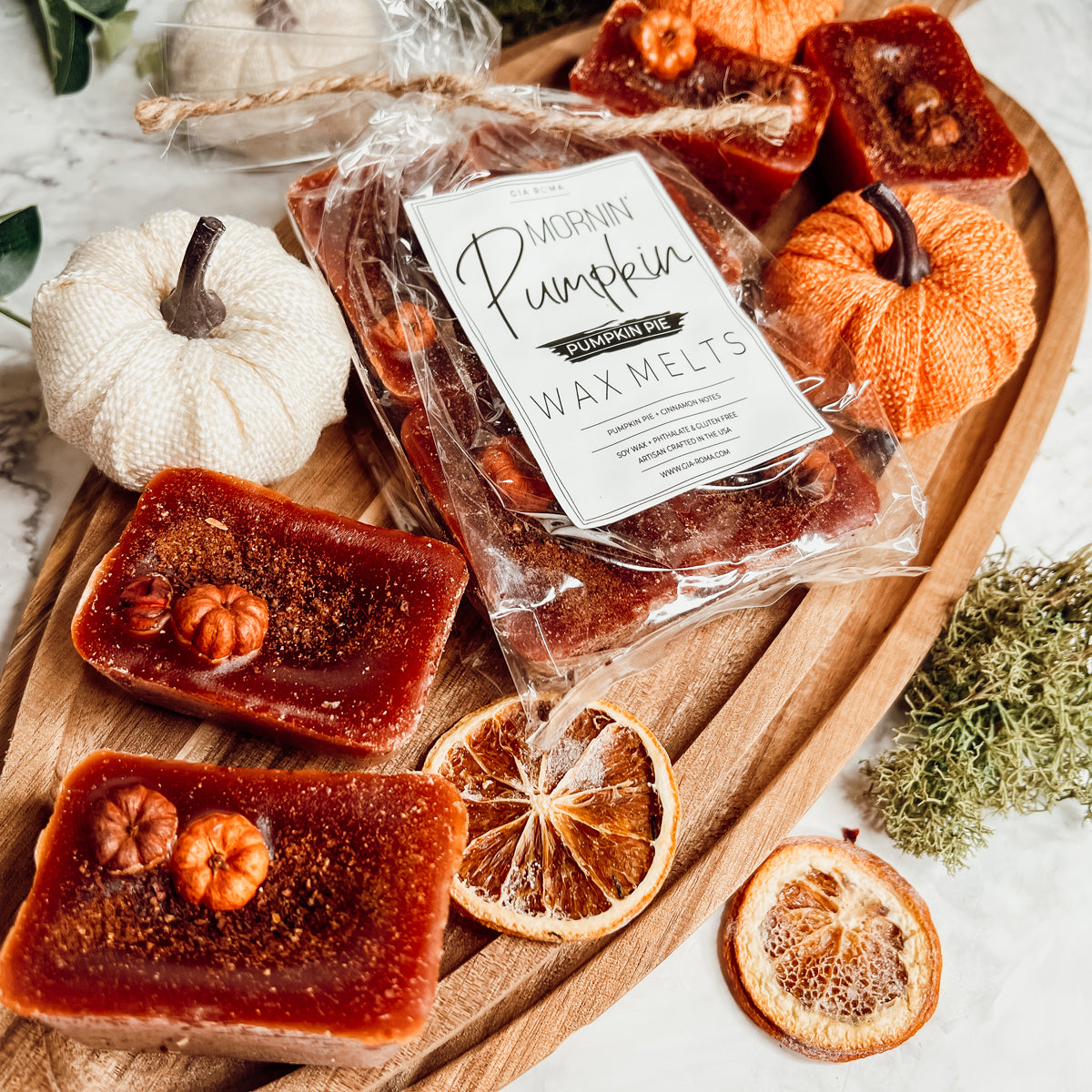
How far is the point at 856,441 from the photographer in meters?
1.85

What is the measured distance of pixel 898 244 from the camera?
6.33ft

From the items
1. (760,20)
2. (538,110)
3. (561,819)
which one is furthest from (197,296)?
(760,20)

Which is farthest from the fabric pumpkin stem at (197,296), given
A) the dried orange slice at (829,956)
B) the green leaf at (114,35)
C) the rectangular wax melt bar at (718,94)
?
the dried orange slice at (829,956)

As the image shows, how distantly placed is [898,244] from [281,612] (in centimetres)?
144

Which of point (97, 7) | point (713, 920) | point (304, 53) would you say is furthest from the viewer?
point (97, 7)

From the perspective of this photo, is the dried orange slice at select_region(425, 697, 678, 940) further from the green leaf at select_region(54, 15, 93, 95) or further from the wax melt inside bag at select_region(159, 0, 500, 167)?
the green leaf at select_region(54, 15, 93, 95)

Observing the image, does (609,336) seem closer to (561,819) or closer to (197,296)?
(197,296)

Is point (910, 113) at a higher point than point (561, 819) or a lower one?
higher

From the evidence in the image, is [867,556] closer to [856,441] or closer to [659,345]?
[856,441]

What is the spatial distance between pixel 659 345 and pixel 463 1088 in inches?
53.5

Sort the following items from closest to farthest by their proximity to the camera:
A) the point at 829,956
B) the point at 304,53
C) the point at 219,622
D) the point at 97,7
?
1. the point at 219,622
2. the point at 829,956
3. the point at 304,53
4. the point at 97,7

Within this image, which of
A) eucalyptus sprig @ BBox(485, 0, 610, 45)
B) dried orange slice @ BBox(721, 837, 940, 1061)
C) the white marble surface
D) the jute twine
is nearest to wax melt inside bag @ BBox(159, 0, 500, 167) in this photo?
the jute twine

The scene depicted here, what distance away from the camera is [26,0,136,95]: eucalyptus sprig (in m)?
2.47

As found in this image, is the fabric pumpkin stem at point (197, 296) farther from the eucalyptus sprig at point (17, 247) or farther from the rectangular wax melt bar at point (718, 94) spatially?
the rectangular wax melt bar at point (718, 94)
